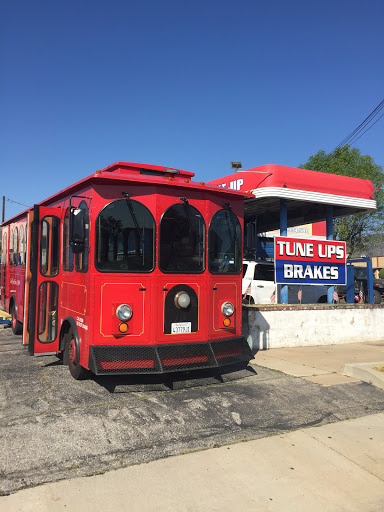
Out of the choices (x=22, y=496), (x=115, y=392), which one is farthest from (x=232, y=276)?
(x=22, y=496)

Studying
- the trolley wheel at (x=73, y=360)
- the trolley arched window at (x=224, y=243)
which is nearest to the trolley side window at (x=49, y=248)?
the trolley wheel at (x=73, y=360)

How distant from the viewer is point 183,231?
5.83 metres

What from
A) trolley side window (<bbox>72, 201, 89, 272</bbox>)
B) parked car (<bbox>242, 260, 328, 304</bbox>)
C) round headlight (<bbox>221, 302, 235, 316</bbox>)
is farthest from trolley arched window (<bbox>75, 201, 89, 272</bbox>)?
parked car (<bbox>242, 260, 328, 304</bbox>)

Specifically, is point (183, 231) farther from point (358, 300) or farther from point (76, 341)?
point (358, 300)

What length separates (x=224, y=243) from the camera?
6289mm

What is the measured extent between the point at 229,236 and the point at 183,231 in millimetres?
887

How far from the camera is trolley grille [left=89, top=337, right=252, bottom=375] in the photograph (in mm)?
5195

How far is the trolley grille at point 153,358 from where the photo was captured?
17.0ft

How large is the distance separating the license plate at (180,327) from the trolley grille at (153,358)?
0.64ft

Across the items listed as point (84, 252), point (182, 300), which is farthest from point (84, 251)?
point (182, 300)

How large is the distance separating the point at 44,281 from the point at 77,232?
1.87m

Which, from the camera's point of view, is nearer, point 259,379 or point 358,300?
point 259,379

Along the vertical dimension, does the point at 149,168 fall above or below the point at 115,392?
above

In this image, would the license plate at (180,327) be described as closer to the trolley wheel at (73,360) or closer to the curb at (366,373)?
the trolley wheel at (73,360)
